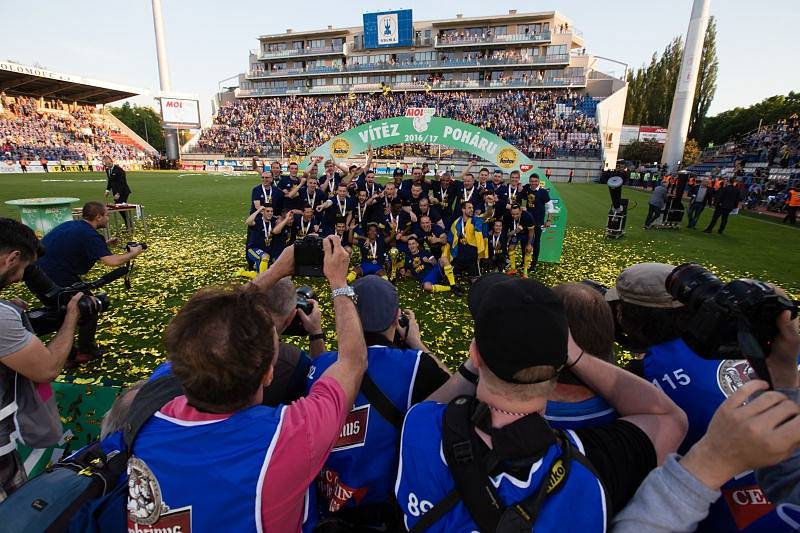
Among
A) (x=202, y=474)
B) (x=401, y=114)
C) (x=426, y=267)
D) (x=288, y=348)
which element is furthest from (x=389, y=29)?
(x=202, y=474)

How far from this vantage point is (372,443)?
6.10 ft

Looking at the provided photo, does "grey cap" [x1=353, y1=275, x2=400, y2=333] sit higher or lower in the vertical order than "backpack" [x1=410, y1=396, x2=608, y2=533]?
higher

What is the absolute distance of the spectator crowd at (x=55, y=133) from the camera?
38.2m

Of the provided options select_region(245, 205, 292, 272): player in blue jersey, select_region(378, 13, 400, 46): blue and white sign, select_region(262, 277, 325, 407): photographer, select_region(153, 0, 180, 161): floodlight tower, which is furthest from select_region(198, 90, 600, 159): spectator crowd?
select_region(262, 277, 325, 407): photographer

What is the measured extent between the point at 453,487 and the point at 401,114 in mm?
48598

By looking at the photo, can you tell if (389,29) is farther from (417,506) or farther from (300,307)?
(417,506)

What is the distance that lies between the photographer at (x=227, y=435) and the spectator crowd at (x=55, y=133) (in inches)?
1967

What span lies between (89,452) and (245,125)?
196ft

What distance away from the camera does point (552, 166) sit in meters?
38.6

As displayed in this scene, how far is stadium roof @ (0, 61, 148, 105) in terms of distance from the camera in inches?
1535

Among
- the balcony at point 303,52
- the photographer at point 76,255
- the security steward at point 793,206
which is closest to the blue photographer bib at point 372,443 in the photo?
the photographer at point 76,255

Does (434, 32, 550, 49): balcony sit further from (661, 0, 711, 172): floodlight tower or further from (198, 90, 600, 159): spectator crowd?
(661, 0, 711, 172): floodlight tower

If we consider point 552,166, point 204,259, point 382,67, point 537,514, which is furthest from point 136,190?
point 382,67

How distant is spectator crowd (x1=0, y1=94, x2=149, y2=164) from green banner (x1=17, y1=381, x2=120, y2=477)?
46962 mm
